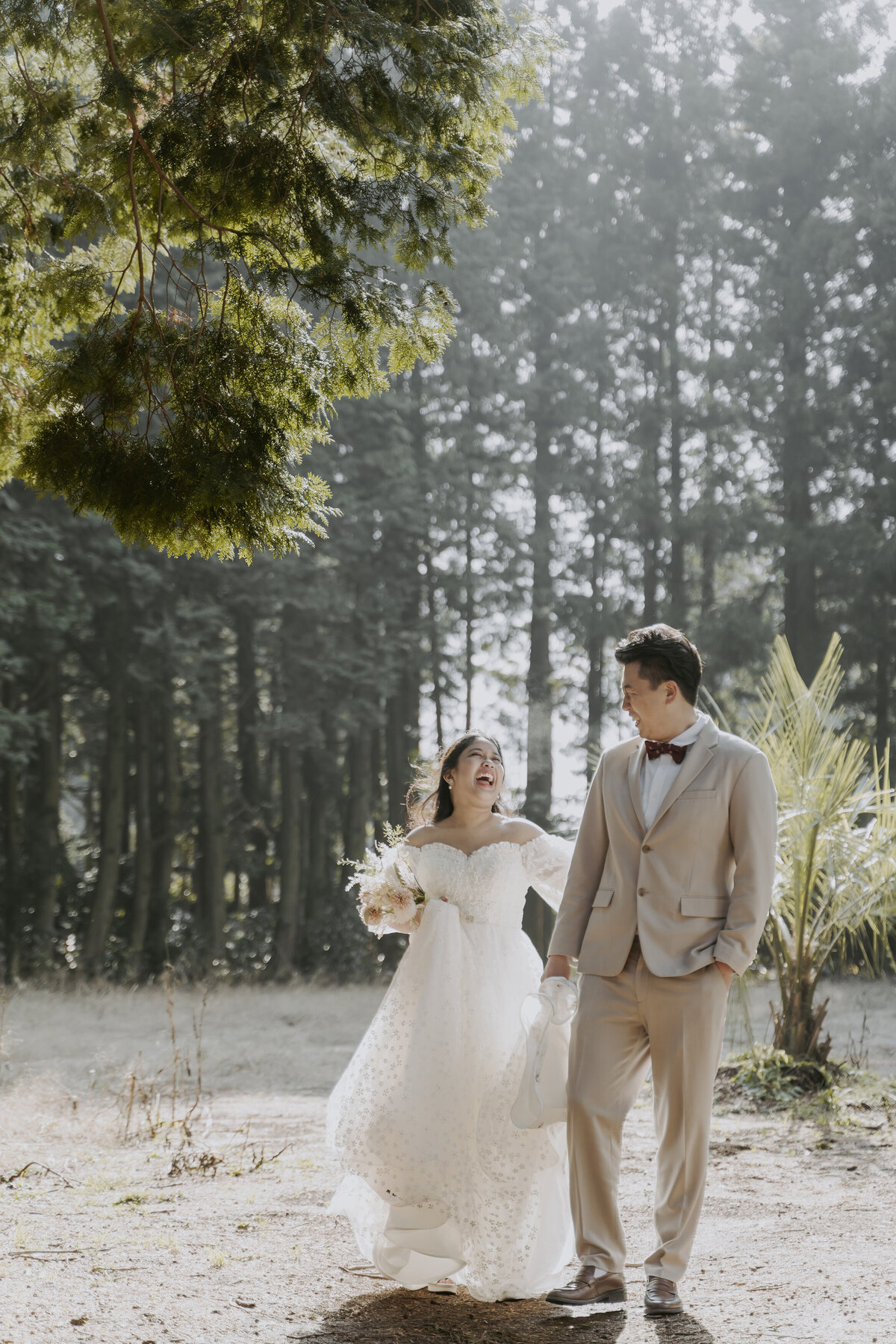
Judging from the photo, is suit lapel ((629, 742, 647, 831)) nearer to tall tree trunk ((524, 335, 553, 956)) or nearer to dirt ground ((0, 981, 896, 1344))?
dirt ground ((0, 981, 896, 1344))

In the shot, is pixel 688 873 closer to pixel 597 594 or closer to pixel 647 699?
pixel 647 699

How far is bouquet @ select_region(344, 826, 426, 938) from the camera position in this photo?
4.46 m

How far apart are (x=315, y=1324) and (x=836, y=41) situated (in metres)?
23.6

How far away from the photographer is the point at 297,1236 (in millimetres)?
4711

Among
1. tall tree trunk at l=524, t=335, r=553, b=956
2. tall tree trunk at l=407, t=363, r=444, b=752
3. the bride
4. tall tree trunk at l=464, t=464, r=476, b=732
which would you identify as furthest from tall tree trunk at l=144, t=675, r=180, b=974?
the bride

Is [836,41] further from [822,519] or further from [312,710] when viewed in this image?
[312,710]

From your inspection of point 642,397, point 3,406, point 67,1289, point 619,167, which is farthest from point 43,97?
point 619,167

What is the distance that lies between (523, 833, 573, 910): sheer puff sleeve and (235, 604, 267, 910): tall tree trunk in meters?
15.3

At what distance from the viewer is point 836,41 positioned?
850 inches

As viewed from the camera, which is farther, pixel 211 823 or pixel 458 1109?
pixel 211 823

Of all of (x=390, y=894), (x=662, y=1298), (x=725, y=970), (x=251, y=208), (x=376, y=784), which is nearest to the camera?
(x=662, y=1298)

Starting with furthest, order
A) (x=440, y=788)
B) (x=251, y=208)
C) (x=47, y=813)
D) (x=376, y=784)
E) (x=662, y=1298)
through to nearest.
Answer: (x=376, y=784) < (x=47, y=813) < (x=440, y=788) < (x=251, y=208) < (x=662, y=1298)

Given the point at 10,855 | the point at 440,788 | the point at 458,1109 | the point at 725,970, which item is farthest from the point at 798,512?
Result: the point at 458,1109

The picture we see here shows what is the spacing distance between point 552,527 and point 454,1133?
59.1 ft
